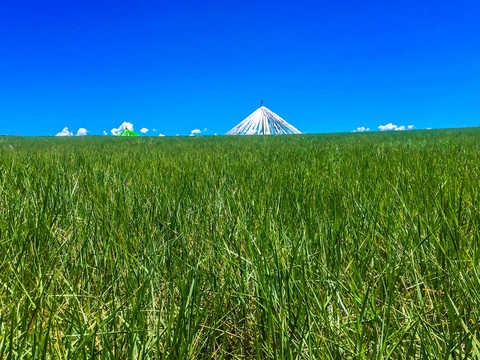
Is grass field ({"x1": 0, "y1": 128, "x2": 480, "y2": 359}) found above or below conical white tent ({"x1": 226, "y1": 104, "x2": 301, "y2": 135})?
below

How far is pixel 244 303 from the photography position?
802 mm

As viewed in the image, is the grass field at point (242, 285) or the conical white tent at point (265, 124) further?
the conical white tent at point (265, 124)

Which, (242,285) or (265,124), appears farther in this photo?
(265,124)

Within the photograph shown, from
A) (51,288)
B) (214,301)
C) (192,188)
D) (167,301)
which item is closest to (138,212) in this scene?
(192,188)

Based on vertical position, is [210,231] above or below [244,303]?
above

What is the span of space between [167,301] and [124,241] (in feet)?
1.37

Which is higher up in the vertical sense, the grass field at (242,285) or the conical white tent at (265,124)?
the conical white tent at (265,124)

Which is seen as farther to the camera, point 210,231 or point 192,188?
point 192,188

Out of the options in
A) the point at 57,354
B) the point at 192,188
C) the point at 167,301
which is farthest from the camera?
the point at 192,188

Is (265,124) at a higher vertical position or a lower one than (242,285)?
higher

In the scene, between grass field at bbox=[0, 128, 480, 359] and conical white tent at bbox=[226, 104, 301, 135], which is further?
conical white tent at bbox=[226, 104, 301, 135]

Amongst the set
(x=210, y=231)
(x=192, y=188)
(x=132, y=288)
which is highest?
(x=192, y=188)

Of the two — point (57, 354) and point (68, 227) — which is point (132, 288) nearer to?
point (57, 354)

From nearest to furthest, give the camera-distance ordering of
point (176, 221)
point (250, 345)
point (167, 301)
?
point (250, 345) < point (167, 301) < point (176, 221)
